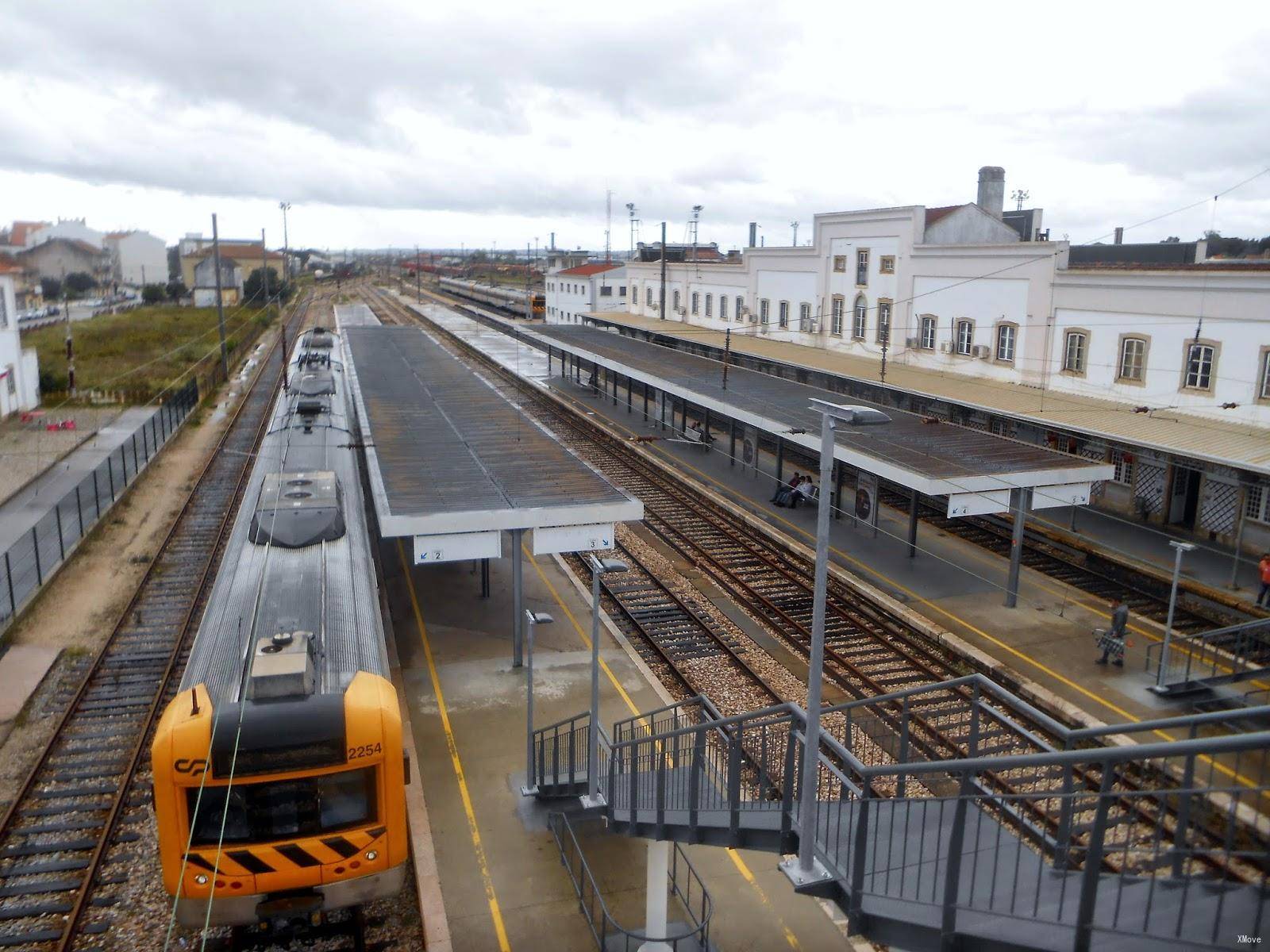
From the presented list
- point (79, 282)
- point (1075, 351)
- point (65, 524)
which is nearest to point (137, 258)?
point (79, 282)

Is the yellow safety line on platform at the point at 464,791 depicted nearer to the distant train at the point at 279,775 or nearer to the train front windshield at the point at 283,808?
the distant train at the point at 279,775

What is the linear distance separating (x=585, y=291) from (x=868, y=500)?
53.0m

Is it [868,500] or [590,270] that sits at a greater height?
[590,270]

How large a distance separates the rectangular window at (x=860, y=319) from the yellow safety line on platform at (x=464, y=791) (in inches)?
788

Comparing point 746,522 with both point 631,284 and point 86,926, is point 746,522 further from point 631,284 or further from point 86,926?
point 631,284

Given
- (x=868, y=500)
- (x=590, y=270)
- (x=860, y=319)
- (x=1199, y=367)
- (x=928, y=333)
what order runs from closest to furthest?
(x=1199, y=367), (x=868, y=500), (x=928, y=333), (x=860, y=319), (x=590, y=270)

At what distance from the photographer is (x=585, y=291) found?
72938mm

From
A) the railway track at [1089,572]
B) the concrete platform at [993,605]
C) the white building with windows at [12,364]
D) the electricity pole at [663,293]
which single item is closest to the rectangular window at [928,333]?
the railway track at [1089,572]

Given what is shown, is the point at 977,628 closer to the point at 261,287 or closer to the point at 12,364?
the point at 12,364

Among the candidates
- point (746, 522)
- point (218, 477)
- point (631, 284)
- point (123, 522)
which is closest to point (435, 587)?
A: point (746, 522)

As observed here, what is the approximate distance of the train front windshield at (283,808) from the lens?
7.90 m

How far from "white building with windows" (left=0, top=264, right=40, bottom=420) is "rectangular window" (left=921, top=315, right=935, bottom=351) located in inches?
1265

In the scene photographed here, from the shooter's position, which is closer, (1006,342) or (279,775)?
(279,775)

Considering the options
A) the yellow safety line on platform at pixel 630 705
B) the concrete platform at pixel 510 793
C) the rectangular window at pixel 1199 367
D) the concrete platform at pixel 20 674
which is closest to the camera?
the yellow safety line on platform at pixel 630 705
